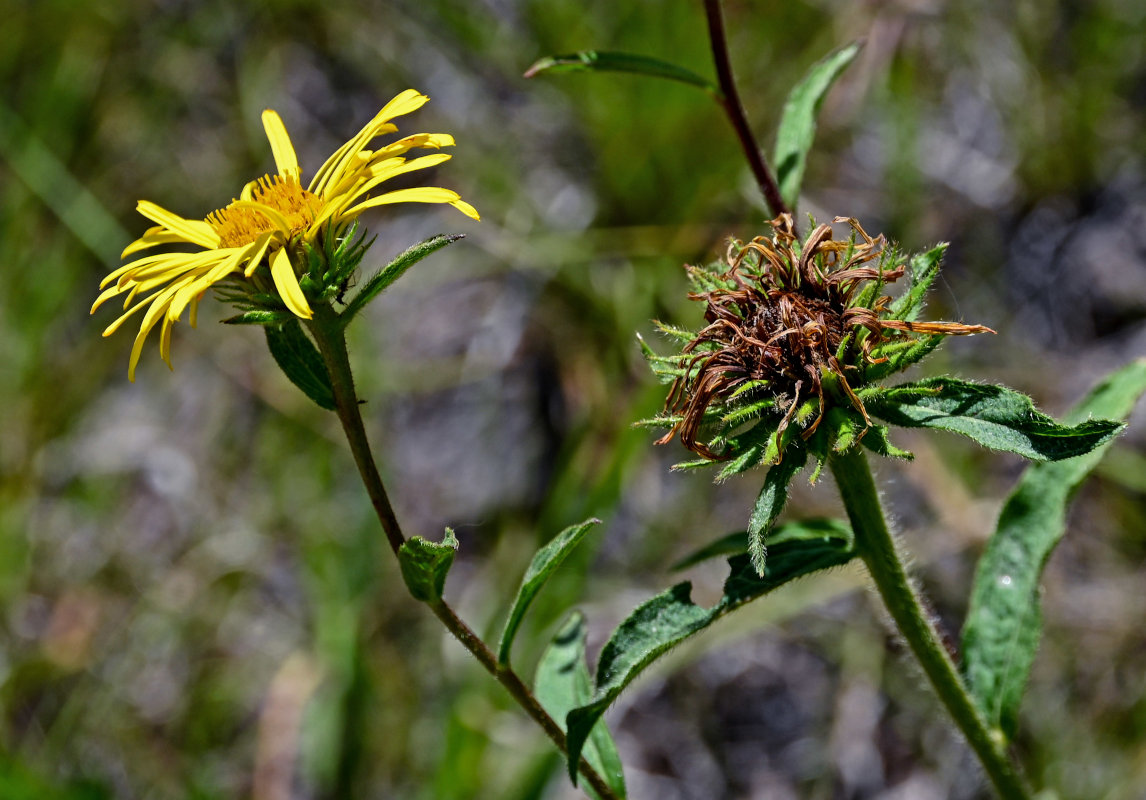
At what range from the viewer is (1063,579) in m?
4.57

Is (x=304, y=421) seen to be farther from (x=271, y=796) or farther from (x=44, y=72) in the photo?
(x=44, y=72)

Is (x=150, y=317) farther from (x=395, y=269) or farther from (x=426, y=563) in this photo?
(x=426, y=563)

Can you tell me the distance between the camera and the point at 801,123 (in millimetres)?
2623

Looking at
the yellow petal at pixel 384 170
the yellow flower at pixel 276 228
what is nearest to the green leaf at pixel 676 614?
the yellow flower at pixel 276 228

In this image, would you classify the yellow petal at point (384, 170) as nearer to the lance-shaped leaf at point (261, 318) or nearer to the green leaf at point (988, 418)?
the lance-shaped leaf at point (261, 318)

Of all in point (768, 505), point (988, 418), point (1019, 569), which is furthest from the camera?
point (1019, 569)

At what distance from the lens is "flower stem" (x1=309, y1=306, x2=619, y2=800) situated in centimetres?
192

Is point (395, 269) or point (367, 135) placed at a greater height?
point (367, 135)

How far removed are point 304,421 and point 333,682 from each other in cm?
156

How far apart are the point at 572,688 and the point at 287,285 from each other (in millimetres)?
1195

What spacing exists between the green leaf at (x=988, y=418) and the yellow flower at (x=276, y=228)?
920mm

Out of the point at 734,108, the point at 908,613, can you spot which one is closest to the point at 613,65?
the point at 734,108

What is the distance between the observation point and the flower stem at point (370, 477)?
75.5 inches

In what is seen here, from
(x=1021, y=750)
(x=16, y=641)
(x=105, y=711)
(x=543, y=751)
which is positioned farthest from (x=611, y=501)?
(x=16, y=641)
